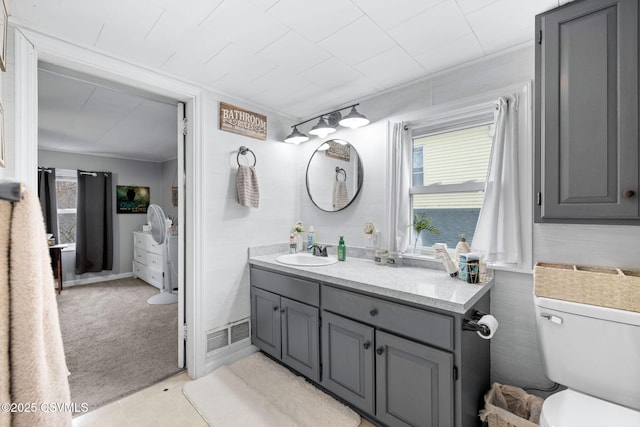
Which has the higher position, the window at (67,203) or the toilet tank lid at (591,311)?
the window at (67,203)

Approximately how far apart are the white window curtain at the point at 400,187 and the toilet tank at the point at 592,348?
0.91 m

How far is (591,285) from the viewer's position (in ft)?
4.17

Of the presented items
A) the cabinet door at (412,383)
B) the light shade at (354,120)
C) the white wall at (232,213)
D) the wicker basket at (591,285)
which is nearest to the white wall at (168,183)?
the white wall at (232,213)

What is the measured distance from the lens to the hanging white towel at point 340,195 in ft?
8.08

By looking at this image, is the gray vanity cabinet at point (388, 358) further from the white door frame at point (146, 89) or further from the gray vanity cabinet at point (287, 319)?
the white door frame at point (146, 89)

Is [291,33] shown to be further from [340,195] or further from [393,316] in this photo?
[393,316]

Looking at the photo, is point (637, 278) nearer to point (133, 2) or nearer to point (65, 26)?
point (133, 2)

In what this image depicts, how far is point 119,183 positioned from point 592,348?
6230 mm

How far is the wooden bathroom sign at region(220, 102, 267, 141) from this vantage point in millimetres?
2271

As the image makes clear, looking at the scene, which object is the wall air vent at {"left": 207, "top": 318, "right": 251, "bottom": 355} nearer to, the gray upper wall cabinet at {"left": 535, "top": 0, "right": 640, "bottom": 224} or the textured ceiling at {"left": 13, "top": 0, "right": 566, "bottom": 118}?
the textured ceiling at {"left": 13, "top": 0, "right": 566, "bottom": 118}

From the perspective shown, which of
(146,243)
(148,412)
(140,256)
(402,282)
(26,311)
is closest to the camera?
(26,311)

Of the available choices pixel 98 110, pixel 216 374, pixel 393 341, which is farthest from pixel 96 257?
pixel 393 341

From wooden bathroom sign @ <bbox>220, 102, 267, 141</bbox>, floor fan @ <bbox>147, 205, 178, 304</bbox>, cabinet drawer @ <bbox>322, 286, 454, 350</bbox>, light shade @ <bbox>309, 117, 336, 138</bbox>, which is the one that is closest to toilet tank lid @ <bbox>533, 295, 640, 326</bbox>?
cabinet drawer @ <bbox>322, 286, 454, 350</bbox>

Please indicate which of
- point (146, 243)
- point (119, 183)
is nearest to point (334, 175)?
point (146, 243)
